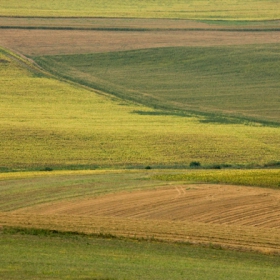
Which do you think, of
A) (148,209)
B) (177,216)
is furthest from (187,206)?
(148,209)

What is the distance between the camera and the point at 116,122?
2117 inches

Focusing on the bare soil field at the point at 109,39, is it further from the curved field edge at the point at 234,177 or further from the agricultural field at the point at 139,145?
the curved field edge at the point at 234,177

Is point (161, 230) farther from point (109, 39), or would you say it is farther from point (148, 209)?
point (109, 39)

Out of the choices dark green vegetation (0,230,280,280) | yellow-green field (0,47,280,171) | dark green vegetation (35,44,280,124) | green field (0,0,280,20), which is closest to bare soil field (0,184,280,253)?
dark green vegetation (0,230,280,280)

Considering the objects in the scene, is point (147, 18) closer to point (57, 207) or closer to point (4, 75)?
point (4, 75)

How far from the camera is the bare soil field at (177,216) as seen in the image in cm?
2744

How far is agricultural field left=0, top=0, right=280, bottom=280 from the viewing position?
25.7 metres

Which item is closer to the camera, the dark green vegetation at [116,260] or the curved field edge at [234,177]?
the dark green vegetation at [116,260]

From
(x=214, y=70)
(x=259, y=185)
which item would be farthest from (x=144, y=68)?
(x=259, y=185)

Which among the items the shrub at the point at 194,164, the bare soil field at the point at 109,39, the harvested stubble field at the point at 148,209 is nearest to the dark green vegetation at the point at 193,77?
the bare soil field at the point at 109,39

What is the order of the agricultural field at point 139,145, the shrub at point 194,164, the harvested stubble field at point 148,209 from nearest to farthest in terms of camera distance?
1. the agricultural field at point 139,145
2. the harvested stubble field at point 148,209
3. the shrub at point 194,164

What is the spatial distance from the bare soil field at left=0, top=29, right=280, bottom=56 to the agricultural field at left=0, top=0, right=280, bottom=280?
0.21m

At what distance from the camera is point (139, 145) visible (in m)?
46.0

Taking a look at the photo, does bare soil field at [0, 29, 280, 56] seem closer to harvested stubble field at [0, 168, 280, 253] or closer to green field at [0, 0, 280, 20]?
green field at [0, 0, 280, 20]
